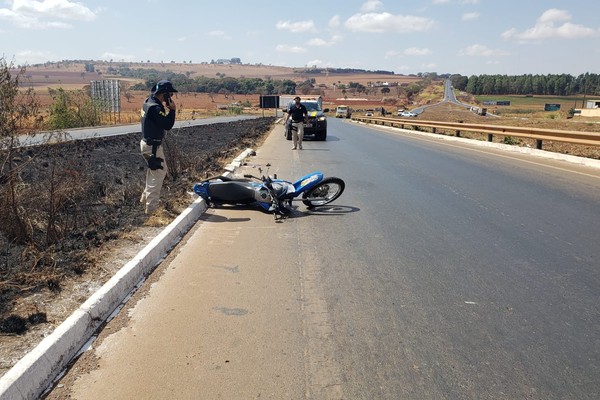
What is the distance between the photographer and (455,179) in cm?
1265

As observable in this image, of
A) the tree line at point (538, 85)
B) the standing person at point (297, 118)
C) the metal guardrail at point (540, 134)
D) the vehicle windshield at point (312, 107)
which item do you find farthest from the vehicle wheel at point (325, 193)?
the tree line at point (538, 85)

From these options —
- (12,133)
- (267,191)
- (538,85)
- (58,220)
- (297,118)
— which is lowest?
(58,220)

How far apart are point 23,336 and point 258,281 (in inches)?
86.8

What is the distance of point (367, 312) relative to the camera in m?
4.74

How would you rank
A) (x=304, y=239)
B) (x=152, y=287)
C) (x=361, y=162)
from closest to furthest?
(x=152, y=287), (x=304, y=239), (x=361, y=162)

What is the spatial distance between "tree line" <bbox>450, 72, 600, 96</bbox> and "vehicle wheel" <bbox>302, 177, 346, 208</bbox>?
18309cm

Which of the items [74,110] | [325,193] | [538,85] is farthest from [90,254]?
[538,85]

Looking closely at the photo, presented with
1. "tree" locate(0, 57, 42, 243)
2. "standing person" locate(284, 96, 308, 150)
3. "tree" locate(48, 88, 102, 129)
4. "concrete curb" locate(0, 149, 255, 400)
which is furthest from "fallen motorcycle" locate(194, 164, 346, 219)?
"tree" locate(48, 88, 102, 129)

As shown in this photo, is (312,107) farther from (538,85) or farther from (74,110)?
(538,85)

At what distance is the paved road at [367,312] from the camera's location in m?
3.61

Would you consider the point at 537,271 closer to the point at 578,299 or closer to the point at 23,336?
the point at 578,299

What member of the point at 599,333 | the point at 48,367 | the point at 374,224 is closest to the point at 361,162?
the point at 374,224

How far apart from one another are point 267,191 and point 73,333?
15.9ft

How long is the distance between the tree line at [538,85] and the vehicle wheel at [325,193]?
183 metres
